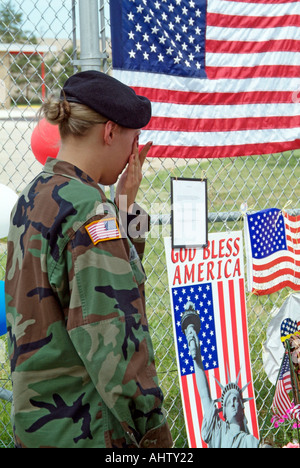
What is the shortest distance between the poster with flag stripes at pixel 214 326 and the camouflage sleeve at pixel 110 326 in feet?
4.90

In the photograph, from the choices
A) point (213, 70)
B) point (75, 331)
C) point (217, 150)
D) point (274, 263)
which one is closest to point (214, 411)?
point (274, 263)

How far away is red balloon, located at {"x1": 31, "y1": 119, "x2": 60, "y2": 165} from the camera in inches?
101

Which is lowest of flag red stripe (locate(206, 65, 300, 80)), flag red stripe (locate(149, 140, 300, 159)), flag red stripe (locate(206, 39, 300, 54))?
flag red stripe (locate(149, 140, 300, 159))

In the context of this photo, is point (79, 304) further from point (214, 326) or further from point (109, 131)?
point (214, 326)

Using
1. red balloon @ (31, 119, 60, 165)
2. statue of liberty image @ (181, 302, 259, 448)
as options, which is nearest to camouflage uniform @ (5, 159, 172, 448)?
red balloon @ (31, 119, 60, 165)


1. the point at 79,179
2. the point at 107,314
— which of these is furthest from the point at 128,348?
the point at 79,179

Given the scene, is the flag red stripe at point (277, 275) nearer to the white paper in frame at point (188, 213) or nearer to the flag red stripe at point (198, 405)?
the white paper in frame at point (188, 213)

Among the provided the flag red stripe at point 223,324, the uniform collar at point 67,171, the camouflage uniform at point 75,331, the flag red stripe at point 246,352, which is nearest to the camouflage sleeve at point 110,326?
the camouflage uniform at point 75,331

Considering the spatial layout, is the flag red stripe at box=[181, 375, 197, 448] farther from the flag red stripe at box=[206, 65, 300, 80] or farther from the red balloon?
the flag red stripe at box=[206, 65, 300, 80]

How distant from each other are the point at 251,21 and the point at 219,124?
23.1 inches

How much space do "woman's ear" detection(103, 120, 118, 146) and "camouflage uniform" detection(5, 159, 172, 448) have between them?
0.13 m

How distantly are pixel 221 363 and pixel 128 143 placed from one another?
1823 mm

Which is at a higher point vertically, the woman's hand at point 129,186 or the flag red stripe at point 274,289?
the woman's hand at point 129,186

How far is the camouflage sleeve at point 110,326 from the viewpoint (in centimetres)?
162
